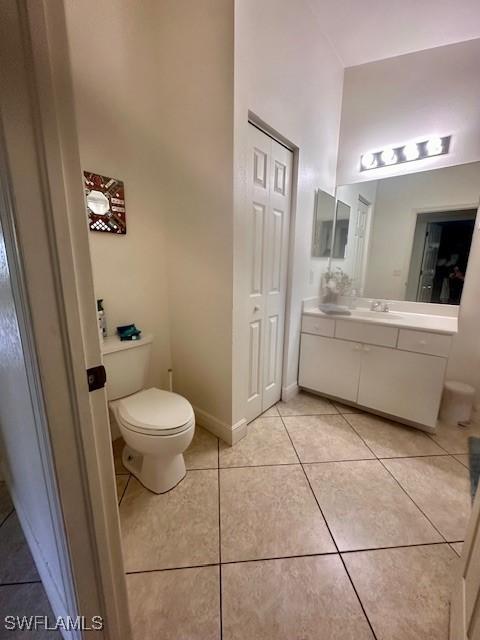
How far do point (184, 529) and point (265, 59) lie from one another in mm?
2443

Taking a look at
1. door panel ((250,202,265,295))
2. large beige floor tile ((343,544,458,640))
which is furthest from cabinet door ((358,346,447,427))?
door panel ((250,202,265,295))

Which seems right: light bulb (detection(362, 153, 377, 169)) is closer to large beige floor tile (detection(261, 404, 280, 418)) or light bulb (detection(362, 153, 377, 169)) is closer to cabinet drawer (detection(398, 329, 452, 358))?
cabinet drawer (detection(398, 329, 452, 358))

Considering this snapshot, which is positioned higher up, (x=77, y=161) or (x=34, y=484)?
(x=77, y=161)

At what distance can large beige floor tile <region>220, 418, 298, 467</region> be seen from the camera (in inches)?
63.4

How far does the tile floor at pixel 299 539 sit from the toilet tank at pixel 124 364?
0.48 metres

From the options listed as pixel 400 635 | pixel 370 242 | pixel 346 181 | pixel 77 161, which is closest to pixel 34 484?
pixel 77 161

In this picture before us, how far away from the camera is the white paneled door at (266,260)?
5.32ft

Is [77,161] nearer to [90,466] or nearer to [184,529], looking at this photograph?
[90,466]

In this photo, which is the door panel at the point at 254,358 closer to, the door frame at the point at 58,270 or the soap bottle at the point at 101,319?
the soap bottle at the point at 101,319

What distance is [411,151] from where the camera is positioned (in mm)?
2064

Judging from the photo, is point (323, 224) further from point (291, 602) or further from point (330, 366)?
point (291, 602)

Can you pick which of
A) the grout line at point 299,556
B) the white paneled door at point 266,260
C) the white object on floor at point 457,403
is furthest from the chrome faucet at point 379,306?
the grout line at point 299,556

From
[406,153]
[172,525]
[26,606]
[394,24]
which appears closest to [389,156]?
A: [406,153]

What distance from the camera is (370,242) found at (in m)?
2.32
